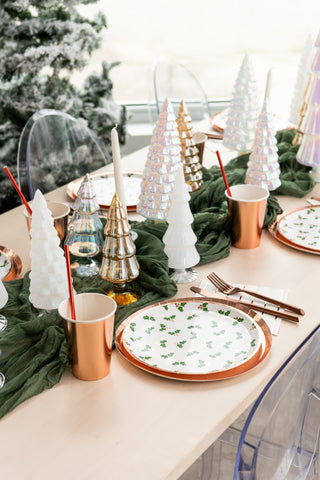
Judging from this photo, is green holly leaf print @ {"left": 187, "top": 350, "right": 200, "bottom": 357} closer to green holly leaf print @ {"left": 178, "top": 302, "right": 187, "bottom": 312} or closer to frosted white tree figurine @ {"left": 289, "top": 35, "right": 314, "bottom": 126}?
green holly leaf print @ {"left": 178, "top": 302, "right": 187, "bottom": 312}

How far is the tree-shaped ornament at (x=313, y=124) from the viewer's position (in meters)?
1.75

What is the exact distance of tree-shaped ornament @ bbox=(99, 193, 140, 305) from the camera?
114 cm

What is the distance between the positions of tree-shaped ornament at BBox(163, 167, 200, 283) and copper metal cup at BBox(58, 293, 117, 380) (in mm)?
304

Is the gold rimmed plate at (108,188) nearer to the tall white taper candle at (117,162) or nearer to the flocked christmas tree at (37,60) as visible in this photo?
the tall white taper candle at (117,162)

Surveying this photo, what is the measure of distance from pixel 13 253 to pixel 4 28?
1944 mm

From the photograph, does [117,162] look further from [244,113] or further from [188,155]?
[244,113]

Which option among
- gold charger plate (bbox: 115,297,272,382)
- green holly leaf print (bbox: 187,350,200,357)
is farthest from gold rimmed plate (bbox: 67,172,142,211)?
green holly leaf print (bbox: 187,350,200,357)

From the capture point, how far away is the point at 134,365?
3.45 ft

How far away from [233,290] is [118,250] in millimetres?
278

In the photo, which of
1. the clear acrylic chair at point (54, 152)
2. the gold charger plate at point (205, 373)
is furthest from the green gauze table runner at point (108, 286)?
the clear acrylic chair at point (54, 152)

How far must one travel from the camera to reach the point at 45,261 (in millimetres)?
1115

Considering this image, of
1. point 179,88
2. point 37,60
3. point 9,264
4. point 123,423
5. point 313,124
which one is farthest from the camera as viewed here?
point 37,60

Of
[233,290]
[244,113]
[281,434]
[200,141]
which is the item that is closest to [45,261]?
[233,290]

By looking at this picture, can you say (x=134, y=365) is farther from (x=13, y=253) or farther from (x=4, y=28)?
(x=4, y=28)
